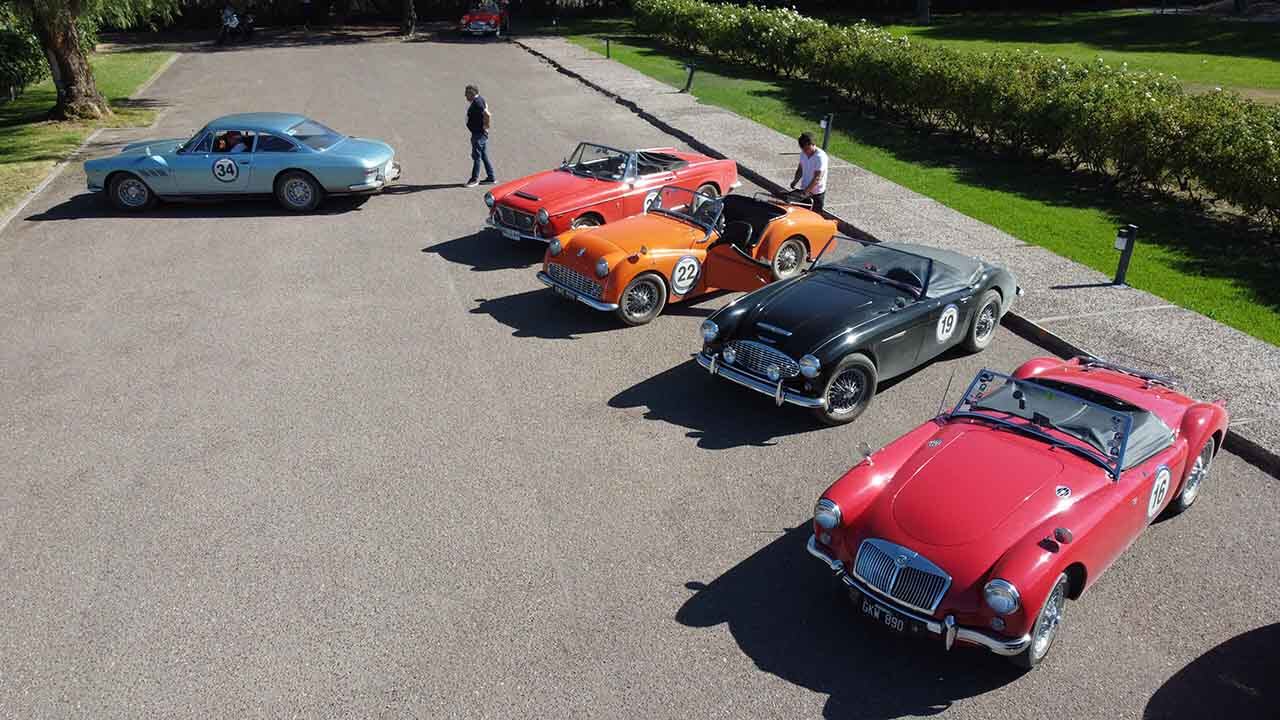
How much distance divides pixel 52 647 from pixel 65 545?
1.27 meters

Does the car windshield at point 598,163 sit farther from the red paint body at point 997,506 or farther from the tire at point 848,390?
the red paint body at point 997,506

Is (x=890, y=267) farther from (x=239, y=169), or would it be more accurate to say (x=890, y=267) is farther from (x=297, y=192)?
(x=239, y=169)

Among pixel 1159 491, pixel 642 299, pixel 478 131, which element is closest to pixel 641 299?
pixel 642 299

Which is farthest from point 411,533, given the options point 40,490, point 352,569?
point 40,490

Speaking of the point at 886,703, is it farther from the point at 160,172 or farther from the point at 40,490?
the point at 160,172

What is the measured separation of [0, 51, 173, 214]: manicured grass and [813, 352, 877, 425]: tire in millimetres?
14712

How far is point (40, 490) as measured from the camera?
25.8ft

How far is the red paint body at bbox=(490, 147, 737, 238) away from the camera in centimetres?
1277

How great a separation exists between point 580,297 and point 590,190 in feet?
9.29

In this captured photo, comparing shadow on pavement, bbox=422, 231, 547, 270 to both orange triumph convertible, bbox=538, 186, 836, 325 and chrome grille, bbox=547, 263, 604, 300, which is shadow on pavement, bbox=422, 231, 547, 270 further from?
orange triumph convertible, bbox=538, 186, 836, 325

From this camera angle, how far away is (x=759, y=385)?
879 centimetres

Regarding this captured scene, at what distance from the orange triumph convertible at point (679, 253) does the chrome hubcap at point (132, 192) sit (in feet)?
27.6

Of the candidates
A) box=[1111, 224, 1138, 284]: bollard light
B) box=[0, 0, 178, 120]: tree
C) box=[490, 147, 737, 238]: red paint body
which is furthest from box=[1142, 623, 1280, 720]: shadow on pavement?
box=[0, 0, 178, 120]: tree

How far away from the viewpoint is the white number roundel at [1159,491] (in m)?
6.68
